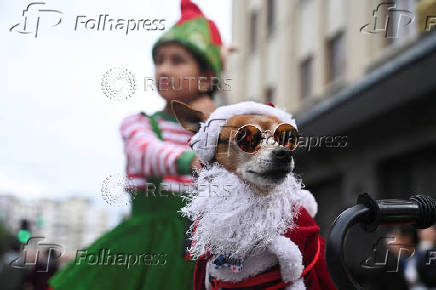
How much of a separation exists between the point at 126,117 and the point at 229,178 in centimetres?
72

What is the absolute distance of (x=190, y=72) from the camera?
245cm

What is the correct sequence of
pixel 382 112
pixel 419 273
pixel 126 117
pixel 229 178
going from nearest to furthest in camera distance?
1. pixel 229 178
2. pixel 126 117
3. pixel 419 273
4. pixel 382 112

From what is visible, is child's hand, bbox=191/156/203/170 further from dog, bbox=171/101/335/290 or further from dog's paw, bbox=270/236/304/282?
dog's paw, bbox=270/236/304/282

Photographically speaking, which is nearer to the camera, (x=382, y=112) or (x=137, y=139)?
(x=137, y=139)

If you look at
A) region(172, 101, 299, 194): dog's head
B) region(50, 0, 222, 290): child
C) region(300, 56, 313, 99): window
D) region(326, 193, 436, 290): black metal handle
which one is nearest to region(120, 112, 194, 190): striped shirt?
region(50, 0, 222, 290): child

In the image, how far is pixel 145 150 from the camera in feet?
7.64

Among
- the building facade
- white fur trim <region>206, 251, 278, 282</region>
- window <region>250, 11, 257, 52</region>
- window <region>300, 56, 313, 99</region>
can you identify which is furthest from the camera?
window <region>250, 11, 257, 52</region>

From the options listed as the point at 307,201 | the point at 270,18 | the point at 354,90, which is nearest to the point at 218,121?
the point at 307,201

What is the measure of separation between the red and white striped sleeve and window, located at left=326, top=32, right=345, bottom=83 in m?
8.65

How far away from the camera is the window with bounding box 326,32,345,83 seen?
10766 mm

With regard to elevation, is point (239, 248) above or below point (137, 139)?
below

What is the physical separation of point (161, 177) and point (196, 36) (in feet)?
1.89

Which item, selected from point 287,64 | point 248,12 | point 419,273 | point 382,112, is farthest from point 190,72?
point 248,12

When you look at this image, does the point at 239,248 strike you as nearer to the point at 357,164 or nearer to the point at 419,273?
the point at 419,273
